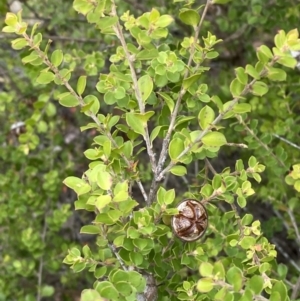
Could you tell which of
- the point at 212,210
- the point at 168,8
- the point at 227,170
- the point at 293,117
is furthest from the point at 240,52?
the point at 227,170

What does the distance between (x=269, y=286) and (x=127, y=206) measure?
0.26 metres

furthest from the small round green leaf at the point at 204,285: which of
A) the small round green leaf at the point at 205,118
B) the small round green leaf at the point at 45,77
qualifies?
the small round green leaf at the point at 45,77

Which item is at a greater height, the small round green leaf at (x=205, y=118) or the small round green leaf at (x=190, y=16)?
the small round green leaf at (x=190, y=16)

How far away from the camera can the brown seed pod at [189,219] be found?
0.90 meters

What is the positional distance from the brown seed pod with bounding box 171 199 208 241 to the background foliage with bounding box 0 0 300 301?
4cm

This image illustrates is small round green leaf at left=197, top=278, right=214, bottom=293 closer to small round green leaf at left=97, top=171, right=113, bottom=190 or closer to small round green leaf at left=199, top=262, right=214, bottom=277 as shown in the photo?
small round green leaf at left=199, top=262, right=214, bottom=277

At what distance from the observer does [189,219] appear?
2.94ft

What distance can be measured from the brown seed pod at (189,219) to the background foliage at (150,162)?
0.04m

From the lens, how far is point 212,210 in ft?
3.94

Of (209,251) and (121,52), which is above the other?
(121,52)

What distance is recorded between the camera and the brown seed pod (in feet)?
2.94

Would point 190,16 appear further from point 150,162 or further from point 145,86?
point 150,162

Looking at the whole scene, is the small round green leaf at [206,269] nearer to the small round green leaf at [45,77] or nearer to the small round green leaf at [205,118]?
the small round green leaf at [205,118]

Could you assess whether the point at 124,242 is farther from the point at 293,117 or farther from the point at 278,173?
the point at 293,117
